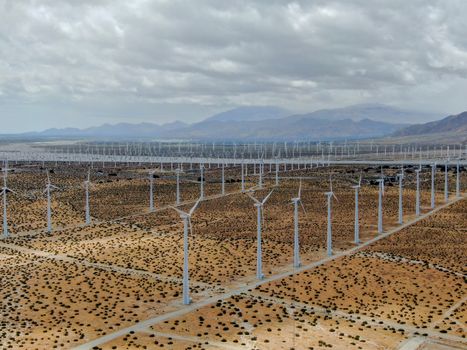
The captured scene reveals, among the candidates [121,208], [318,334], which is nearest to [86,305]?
[318,334]

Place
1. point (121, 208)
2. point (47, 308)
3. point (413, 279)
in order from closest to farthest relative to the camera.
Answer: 1. point (47, 308)
2. point (413, 279)
3. point (121, 208)

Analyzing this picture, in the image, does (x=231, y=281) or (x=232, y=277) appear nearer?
(x=231, y=281)

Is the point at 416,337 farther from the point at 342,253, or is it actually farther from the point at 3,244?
the point at 3,244

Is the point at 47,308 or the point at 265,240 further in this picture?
the point at 265,240

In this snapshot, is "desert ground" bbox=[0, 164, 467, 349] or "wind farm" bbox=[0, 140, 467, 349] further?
"wind farm" bbox=[0, 140, 467, 349]

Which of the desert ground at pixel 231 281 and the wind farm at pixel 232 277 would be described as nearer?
the desert ground at pixel 231 281

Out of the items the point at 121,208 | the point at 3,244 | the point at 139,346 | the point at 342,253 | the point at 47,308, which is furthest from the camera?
the point at 121,208

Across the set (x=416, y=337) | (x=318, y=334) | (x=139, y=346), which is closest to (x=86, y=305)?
(x=139, y=346)

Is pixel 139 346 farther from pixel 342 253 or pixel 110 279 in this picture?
pixel 342 253
